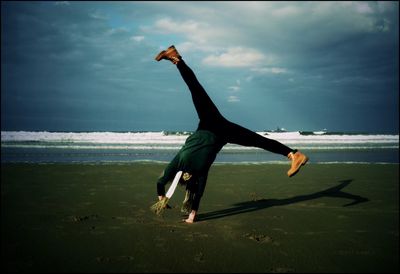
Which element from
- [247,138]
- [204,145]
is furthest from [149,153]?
[247,138]

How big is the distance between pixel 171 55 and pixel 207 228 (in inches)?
125

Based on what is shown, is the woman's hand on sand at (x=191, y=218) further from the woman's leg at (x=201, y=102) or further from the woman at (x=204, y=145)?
the woman's leg at (x=201, y=102)

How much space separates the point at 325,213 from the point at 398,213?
1585 mm

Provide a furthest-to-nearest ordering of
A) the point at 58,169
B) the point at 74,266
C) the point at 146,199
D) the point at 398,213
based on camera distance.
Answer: the point at 58,169 < the point at 146,199 < the point at 398,213 < the point at 74,266

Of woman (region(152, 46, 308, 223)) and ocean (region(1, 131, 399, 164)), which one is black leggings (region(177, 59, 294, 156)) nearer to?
woman (region(152, 46, 308, 223))

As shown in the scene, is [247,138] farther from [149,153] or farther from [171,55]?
[149,153]

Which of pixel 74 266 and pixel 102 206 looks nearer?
pixel 74 266

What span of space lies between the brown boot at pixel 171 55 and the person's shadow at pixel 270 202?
3.16m

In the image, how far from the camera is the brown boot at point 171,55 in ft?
18.2

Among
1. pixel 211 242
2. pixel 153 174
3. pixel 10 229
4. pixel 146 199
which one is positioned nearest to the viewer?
pixel 211 242

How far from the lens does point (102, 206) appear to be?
716 cm

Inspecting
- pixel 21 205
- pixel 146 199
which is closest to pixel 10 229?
pixel 21 205

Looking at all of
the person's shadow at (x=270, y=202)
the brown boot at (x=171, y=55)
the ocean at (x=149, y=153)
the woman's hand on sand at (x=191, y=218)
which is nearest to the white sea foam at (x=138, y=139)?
the ocean at (x=149, y=153)

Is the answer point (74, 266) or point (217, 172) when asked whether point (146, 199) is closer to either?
point (74, 266)
